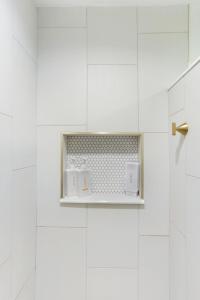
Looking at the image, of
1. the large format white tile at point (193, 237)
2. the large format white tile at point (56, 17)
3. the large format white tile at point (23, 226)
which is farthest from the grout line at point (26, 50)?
the large format white tile at point (193, 237)

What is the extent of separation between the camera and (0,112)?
1011mm

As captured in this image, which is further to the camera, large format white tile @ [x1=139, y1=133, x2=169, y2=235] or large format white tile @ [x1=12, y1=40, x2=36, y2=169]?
large format white tile @ [x1=139, y1=133, x2=169, y2=235]

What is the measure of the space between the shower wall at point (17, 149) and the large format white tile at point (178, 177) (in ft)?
2.34

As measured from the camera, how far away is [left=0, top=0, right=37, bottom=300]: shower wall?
1.05 m

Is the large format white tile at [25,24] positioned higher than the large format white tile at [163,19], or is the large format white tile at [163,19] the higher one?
the large format white tile at [163,19]

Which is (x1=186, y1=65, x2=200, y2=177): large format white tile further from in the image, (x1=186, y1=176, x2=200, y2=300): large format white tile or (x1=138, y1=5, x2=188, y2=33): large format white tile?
(x1=138, y1=5, x2=188, y2=33): large format white tile

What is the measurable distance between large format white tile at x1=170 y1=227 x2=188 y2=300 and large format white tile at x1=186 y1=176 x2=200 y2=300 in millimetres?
80

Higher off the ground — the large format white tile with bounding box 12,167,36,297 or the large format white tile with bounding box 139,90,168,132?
the large format white tile with bounding box 139,90,168,132

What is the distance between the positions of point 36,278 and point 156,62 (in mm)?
1331

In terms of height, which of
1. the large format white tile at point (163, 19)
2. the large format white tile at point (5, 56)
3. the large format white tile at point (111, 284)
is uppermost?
the large format white tile at point (163, 19)

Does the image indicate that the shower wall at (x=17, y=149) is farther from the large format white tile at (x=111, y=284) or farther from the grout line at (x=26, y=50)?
the large format white tile at (x=111, y=284)

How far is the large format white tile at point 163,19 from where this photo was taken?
1.47 metres

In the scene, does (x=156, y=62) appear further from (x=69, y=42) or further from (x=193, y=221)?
(x=193, y=221)

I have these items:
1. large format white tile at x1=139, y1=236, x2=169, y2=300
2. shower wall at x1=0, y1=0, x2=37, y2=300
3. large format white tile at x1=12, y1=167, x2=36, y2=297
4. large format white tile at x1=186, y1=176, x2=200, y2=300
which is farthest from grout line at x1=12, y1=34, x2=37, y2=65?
large format white tile at x1=139, y1=236, x2=169, y2=300
